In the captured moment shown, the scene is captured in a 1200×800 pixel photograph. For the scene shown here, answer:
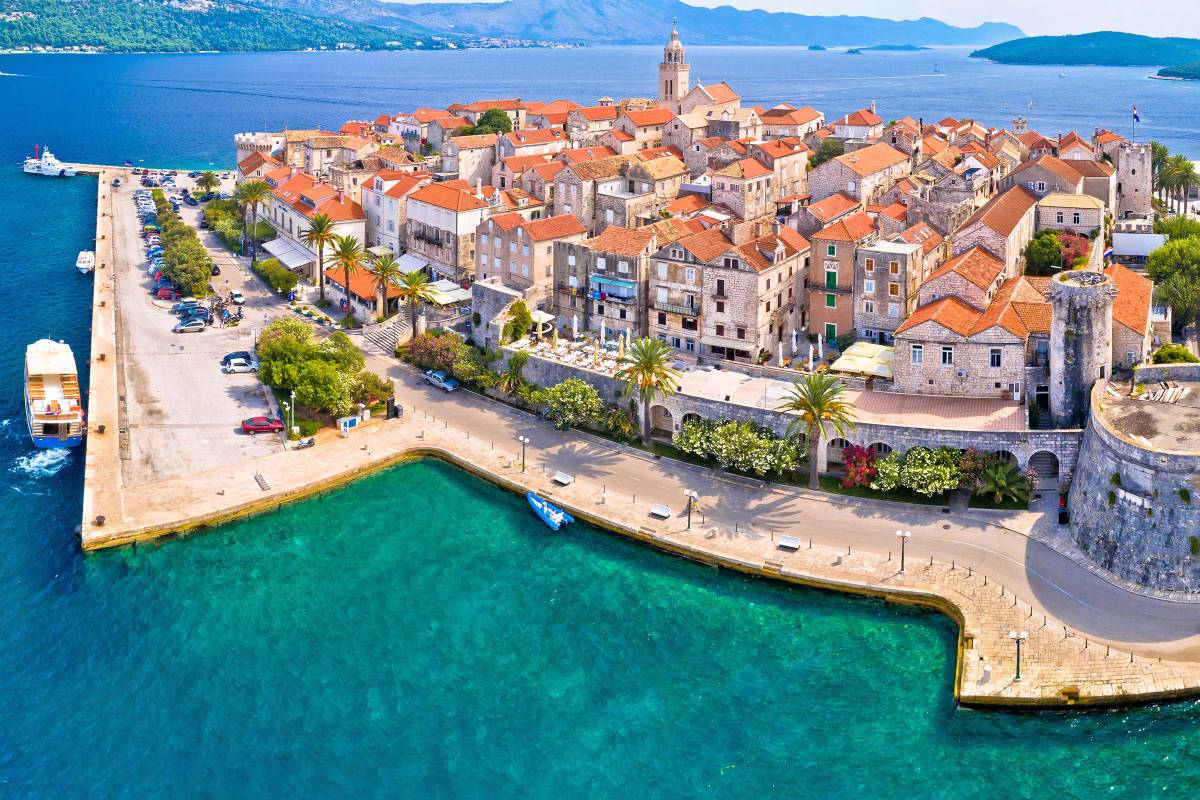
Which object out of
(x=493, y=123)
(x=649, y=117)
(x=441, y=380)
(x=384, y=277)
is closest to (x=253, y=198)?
(x=384, y=277)

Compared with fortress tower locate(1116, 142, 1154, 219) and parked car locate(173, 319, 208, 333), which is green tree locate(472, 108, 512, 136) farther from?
fortress tower locate(1116, 142, 1154, 219)

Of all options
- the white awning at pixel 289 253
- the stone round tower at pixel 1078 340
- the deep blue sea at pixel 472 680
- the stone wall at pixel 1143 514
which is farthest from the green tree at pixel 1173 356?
the white awning at pixel 289 253

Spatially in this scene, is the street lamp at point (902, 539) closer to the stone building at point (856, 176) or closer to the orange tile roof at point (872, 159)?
the stone building at point (856, 176)

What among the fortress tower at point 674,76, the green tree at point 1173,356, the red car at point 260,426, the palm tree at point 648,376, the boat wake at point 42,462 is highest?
the fortress tower at point 674,76

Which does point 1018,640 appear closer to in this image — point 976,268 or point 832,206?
point 976,268

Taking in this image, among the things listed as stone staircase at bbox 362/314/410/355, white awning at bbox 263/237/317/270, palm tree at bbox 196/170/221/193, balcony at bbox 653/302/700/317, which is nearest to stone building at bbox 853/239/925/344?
balcony at bbox 653/302/700/317

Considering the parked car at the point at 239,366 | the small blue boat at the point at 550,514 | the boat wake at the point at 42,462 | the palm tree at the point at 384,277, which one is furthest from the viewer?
the palm tree at the point at 384,277
